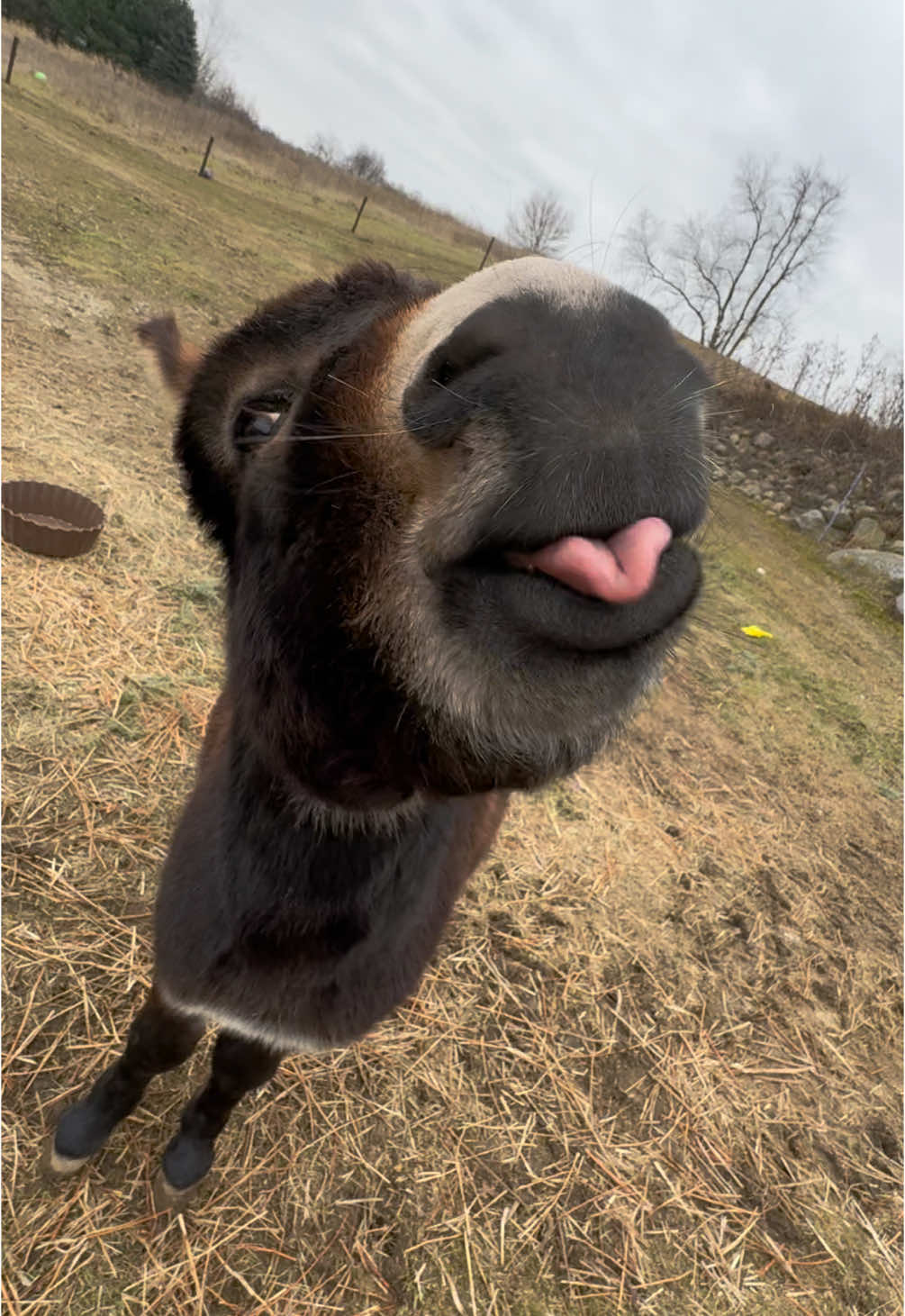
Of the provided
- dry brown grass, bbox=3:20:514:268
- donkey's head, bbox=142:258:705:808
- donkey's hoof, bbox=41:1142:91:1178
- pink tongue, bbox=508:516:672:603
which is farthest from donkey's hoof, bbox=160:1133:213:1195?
dry brown grass, bbox=3:20:514:268

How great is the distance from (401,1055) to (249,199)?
68.6 feet

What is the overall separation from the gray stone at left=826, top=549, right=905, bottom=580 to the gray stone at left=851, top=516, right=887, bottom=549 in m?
0.55

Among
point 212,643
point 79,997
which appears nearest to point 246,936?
point 79,997

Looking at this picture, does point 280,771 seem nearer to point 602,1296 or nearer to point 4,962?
point 4,962

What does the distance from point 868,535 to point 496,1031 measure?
1326 cm

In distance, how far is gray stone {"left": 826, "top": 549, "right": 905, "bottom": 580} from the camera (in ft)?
38.3

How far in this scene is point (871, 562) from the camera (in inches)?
472

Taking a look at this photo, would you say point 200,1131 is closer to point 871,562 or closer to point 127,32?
point 871,562

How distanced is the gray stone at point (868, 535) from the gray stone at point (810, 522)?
593 millimetres

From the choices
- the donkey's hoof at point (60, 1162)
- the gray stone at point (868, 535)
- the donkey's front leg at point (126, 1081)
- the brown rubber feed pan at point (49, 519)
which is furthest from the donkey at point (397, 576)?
the gray stone at point (868, 535)

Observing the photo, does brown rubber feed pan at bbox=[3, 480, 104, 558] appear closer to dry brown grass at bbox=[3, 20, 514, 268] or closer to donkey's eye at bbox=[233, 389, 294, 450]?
donkey's eye at bbox=[233, 389, 294, 450]

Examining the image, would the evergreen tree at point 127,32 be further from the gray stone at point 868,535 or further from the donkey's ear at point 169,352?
the donkey's ear at point 169,352

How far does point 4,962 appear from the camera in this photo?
2.20m

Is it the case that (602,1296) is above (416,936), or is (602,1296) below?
below
